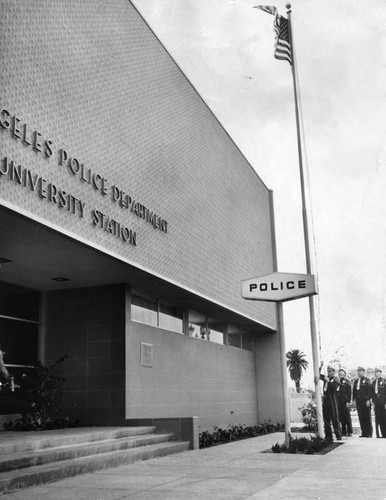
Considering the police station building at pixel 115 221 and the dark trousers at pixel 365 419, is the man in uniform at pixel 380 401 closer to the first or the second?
the dark trousers at pixel 365 419

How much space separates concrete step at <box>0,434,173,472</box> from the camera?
8797 mm

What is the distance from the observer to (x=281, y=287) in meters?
13.2

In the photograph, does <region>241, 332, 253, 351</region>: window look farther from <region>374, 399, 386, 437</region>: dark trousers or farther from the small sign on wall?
the small sign on wall

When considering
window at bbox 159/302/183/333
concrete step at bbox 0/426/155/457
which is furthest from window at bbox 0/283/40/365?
window at bbox 159/302/183/333

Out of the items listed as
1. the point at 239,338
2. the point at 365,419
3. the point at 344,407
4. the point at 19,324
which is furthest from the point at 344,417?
the point at 19,324

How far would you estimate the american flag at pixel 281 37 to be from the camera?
17.7m

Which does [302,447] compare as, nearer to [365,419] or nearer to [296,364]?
[365,419]

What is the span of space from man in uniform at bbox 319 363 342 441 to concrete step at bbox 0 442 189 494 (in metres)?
5.49

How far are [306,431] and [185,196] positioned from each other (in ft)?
30.5

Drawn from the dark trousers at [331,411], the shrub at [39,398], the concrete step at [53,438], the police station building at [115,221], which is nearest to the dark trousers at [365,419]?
the dark trousers at [331,411]

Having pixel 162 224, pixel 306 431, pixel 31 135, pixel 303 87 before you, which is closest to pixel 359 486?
pixel 31 135

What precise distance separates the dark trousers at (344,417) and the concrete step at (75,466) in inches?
267

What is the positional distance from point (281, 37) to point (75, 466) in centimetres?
1395

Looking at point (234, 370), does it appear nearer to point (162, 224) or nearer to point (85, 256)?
point (162, 224)
